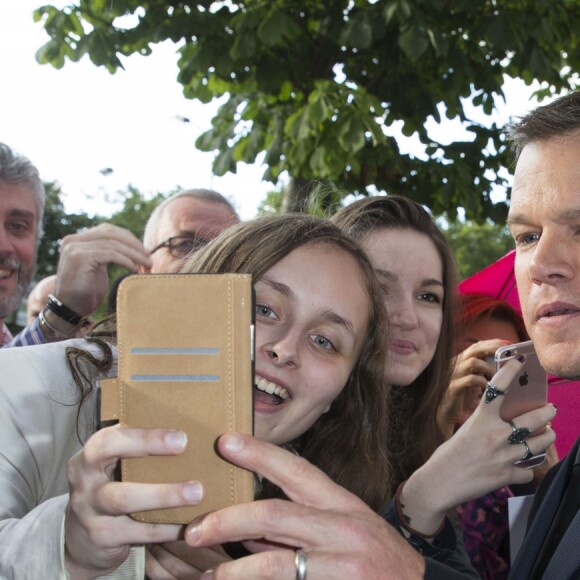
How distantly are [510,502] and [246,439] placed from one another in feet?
4.55

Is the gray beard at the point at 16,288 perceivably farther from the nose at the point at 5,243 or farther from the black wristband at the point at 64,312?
the black wristband at the point at 64,312

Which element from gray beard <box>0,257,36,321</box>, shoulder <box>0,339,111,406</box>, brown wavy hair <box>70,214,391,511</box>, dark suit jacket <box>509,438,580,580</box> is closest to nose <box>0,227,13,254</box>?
gray beard <box>0,257,36,321</box>

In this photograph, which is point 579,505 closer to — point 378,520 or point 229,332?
point 378,520

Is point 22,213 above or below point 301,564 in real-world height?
above

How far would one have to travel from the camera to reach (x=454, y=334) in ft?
10.4

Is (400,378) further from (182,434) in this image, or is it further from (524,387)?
(182,434)

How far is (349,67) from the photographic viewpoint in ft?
21.3

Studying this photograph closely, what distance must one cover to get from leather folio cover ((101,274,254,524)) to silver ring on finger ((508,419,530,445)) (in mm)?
1262

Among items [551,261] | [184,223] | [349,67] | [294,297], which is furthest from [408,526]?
[349,67]

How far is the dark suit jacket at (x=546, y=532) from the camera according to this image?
1.72 meters

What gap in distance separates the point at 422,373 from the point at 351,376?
Answer: 2.08 ft

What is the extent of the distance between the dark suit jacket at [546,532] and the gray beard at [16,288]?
7.78 feet

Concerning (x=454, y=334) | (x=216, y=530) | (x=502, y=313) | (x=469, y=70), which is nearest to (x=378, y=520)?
(x=216, y=530)

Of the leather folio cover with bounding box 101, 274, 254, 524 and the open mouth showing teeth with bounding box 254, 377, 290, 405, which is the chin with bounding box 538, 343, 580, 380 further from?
the leather folio cover with bounding box 101, 274, 254, 524
